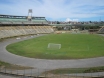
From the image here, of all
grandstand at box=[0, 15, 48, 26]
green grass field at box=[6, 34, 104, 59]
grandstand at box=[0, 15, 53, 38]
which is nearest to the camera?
green grass field at box=[6, 34, 104, 59]

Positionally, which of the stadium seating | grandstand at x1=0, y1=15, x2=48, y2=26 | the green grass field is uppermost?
grandstand at x1=0, y1=15, x2=48, y2=26

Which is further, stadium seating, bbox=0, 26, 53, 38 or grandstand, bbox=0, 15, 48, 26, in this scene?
grandstand, bbox=0, 15, 48, 26

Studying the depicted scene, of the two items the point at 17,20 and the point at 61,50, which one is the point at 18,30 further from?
the point at 61,50

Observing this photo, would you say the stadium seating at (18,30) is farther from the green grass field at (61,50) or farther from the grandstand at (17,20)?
the green grass field at (61,50)

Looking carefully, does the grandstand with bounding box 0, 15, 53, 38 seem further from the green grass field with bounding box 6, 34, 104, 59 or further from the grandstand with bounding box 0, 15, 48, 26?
the green grass field with bounding box 6, 34, 104, 59

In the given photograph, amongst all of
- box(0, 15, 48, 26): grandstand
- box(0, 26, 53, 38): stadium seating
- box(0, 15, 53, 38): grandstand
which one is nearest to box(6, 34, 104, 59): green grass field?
box(0, 26, 53, 38): stadium seating

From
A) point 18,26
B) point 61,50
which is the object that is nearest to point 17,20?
point 18,26

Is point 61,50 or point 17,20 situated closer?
point 61,50

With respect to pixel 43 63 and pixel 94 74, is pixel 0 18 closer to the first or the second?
pixel 43 63

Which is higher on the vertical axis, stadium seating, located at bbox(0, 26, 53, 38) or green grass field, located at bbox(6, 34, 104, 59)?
stadium seating, located at bbox(0, 26, 53, 38)

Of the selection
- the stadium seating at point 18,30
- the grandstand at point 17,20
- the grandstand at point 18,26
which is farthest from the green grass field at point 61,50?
the grandstand at point 17,20

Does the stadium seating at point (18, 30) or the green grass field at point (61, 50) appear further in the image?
the stadium seating at point (18, 30)

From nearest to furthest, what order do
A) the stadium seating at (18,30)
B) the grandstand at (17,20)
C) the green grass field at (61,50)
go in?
the green grass field at (61,50) < the stadium seating at (18,30) < the grandstand at (17,20)

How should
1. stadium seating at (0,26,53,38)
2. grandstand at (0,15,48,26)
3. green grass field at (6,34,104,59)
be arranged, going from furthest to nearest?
grandstand at (0,15,48,26), stadium seating at (0,26,53,38), green grass field at (6,34,104,59)
